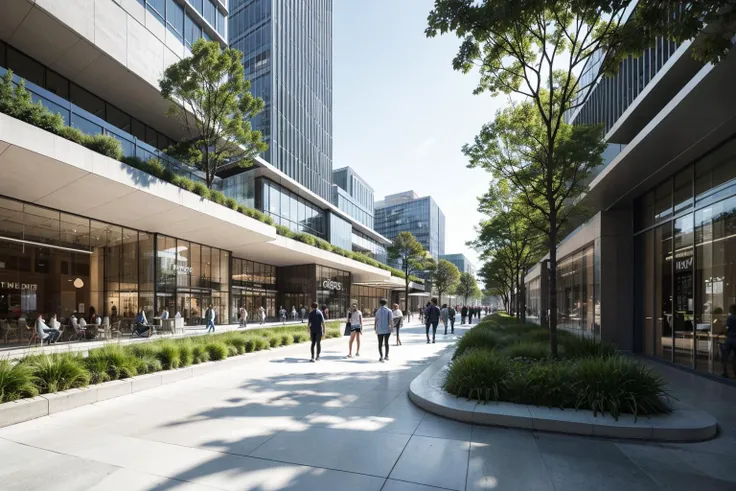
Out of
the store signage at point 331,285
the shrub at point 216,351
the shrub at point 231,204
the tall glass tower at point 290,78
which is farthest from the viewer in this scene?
the tall glass tower at point 290,78

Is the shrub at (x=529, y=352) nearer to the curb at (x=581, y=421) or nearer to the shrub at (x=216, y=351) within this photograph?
the curb at (x=581, y=421)

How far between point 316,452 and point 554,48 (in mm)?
9853

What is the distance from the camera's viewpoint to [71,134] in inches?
565

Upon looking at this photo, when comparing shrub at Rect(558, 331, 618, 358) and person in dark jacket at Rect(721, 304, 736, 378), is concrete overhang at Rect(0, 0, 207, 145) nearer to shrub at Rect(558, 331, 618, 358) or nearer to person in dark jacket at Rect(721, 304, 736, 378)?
shrub at Rect(558, 331, 618, 358)

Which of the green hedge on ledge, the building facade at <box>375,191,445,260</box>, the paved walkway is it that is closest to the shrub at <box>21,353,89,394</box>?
the paved walkway

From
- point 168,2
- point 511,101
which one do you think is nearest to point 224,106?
point 168,2

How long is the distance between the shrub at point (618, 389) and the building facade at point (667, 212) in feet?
17.0

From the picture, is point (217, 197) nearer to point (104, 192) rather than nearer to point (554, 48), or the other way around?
point (104, 192)

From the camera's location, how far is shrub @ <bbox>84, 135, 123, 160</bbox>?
49.8 feet

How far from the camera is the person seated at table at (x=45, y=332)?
14.7m

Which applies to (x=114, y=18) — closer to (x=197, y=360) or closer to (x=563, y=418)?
(x=197, y=360)

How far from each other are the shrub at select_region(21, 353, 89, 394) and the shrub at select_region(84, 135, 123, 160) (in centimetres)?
1046

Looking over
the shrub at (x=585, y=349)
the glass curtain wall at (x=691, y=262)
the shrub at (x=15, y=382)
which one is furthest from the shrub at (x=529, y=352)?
the shrub at (x=15, y=382)

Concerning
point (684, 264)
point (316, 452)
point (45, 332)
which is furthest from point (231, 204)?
point (684, 264)
